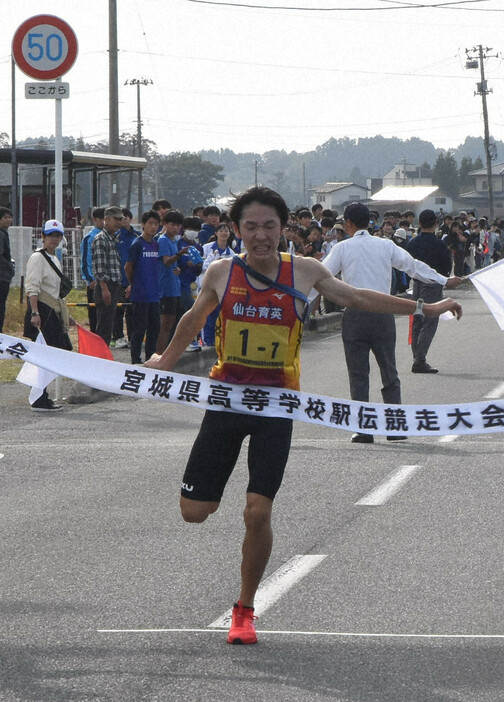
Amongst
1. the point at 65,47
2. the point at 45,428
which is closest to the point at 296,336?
the point at 45,428

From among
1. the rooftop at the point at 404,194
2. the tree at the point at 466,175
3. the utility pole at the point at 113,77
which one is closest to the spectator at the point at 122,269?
the utility pole at the point at 113,77

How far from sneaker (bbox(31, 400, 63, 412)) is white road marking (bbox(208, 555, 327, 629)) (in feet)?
22.0

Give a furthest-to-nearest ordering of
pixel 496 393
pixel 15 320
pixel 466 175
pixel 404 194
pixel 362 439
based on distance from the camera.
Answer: pixel 466 175 → pixel 404 194 → pixel 15 320 → pixel 496 393 → pixel 362 439

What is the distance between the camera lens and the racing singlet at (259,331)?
510 centimetres

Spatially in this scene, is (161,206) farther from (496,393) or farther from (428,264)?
(496,393)

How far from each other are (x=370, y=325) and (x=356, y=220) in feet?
3.11

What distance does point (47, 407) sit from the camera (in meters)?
12.9

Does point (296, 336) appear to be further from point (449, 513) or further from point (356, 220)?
point (356, 220)

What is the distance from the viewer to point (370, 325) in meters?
10.8

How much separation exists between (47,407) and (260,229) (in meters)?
8.18

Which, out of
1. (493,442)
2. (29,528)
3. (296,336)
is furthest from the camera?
(493,442)

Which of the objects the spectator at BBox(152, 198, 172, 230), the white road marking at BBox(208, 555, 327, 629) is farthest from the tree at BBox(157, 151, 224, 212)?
the white road marking at BBox(208, 555, 327, 629)

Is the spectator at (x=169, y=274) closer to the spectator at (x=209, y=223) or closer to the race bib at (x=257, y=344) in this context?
the spectator at (x=209, y=223)

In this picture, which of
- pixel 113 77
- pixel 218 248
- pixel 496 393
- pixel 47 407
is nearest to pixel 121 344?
pixel 218 248
